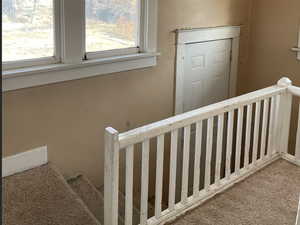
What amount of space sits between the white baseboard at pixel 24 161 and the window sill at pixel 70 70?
1.46 feet

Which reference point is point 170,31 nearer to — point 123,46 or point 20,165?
point 123,46

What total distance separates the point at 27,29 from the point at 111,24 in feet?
2.08

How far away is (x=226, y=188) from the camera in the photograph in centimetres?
265

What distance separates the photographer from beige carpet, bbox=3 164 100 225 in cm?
212

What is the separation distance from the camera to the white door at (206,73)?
3.40 m

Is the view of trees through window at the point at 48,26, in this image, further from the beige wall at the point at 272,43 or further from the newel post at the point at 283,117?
the beige wall at the point at 272,43

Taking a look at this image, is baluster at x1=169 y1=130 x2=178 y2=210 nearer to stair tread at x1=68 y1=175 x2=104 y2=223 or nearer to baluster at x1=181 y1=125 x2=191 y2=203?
baluster at x1=181 y1=125 x2=191 y2=203

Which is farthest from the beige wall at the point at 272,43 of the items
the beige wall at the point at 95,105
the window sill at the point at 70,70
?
the window sill at the point at 70,70

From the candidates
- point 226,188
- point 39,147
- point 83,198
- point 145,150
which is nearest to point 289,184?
point 226,188

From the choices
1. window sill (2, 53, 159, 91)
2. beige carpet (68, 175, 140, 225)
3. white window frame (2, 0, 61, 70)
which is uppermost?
white window frame (2, 0, 61, 70)

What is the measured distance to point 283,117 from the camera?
9.97 feet

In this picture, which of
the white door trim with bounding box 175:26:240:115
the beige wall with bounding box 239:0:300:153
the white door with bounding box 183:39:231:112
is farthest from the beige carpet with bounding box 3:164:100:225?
the beige wall with bounding box 239:0:300:153

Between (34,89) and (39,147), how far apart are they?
39cm

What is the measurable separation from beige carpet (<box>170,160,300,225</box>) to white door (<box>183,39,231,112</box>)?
960 millimetres
